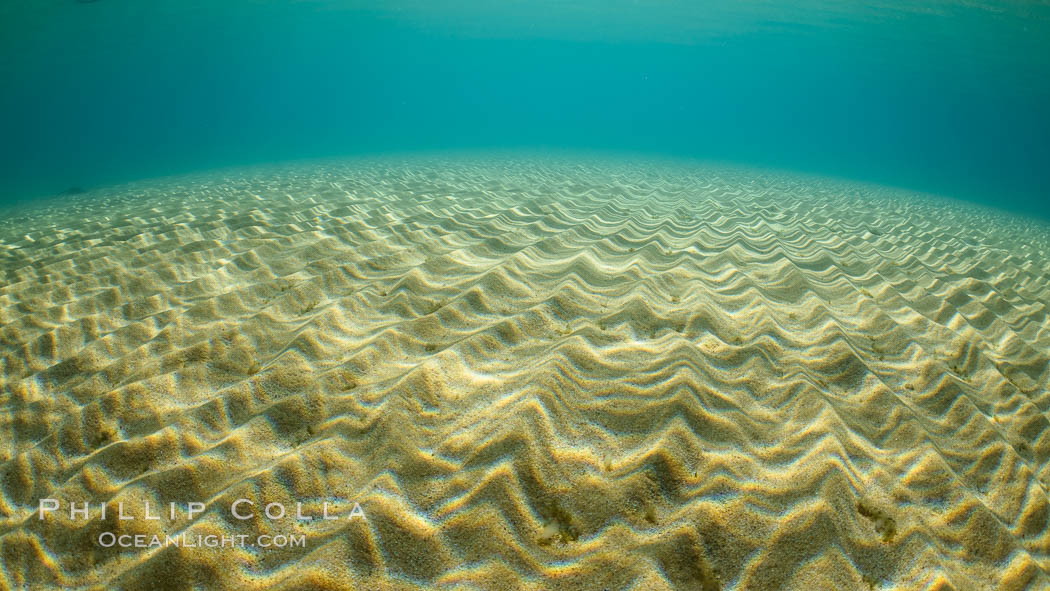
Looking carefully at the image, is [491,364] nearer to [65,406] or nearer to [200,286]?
[65,406]

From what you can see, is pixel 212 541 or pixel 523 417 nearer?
pixel 212 541

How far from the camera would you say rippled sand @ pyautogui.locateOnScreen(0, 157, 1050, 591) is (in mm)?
1707

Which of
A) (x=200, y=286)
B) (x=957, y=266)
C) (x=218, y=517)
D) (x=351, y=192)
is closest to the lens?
(x=218, y=517)

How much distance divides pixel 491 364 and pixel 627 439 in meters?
1.03

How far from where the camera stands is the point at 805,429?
92.0 inches

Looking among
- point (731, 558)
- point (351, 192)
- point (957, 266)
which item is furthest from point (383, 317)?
point (957, 266)

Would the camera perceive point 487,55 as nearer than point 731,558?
No

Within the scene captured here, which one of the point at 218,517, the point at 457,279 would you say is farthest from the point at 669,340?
the point at 218,517

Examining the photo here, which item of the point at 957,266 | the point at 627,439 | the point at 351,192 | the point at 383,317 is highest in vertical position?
the point at 957,266

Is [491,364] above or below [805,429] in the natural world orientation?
below

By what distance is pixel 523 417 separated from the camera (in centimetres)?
225

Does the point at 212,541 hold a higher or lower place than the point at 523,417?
lower

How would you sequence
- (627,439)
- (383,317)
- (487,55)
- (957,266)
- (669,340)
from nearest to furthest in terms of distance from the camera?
(627,439)
(669,340)
(383,317)
(957,266)
(487,55)

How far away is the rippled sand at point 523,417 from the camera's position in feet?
5.60
